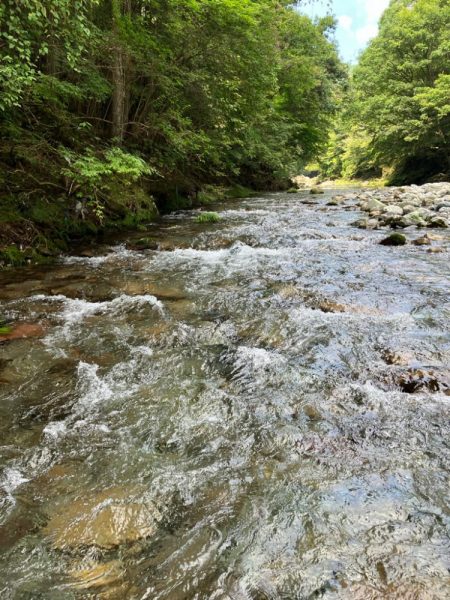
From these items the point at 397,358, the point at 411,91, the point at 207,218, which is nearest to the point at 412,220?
the point at 207,218

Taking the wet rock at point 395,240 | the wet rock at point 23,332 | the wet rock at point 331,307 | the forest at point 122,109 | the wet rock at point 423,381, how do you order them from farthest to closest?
the wet rock at point 395,240, the forest at point 122,109, the wet rock at point 331,307, the wet rock at point 23,332, the wet rock at point 423,381

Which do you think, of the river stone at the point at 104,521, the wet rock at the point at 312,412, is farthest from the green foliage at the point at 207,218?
the river stone at the point at 104,521

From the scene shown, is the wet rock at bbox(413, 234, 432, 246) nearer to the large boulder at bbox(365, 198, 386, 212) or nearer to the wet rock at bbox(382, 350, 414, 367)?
the large boulder at bbox(365, 198, 386, 212)

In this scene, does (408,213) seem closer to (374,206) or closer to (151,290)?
(374,206)

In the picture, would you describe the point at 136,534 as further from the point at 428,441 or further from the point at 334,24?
the point at 334,24

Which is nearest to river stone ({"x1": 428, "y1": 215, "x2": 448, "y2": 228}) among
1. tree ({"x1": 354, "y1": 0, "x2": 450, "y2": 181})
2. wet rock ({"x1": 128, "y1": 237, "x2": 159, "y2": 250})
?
wet rock ({"x1": 128, "y1": 237, "x2": 159, "y2": 250})

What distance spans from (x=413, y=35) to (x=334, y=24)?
614 cm

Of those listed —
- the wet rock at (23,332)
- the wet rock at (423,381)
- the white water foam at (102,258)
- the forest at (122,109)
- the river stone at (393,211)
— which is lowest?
the wet rock at (423,381)

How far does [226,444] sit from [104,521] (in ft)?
2.87

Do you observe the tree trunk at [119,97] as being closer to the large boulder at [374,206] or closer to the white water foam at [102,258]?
the white water foam at [102,258]

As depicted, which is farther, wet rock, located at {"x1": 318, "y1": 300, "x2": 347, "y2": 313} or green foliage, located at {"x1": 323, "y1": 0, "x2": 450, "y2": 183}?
green foliage, located at {"x1": 323, "y1": 0, "x2": 450, "y2": 183}

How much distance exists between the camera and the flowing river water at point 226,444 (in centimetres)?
182

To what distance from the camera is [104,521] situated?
2045mm

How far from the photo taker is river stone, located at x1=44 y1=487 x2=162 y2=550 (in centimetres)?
195
